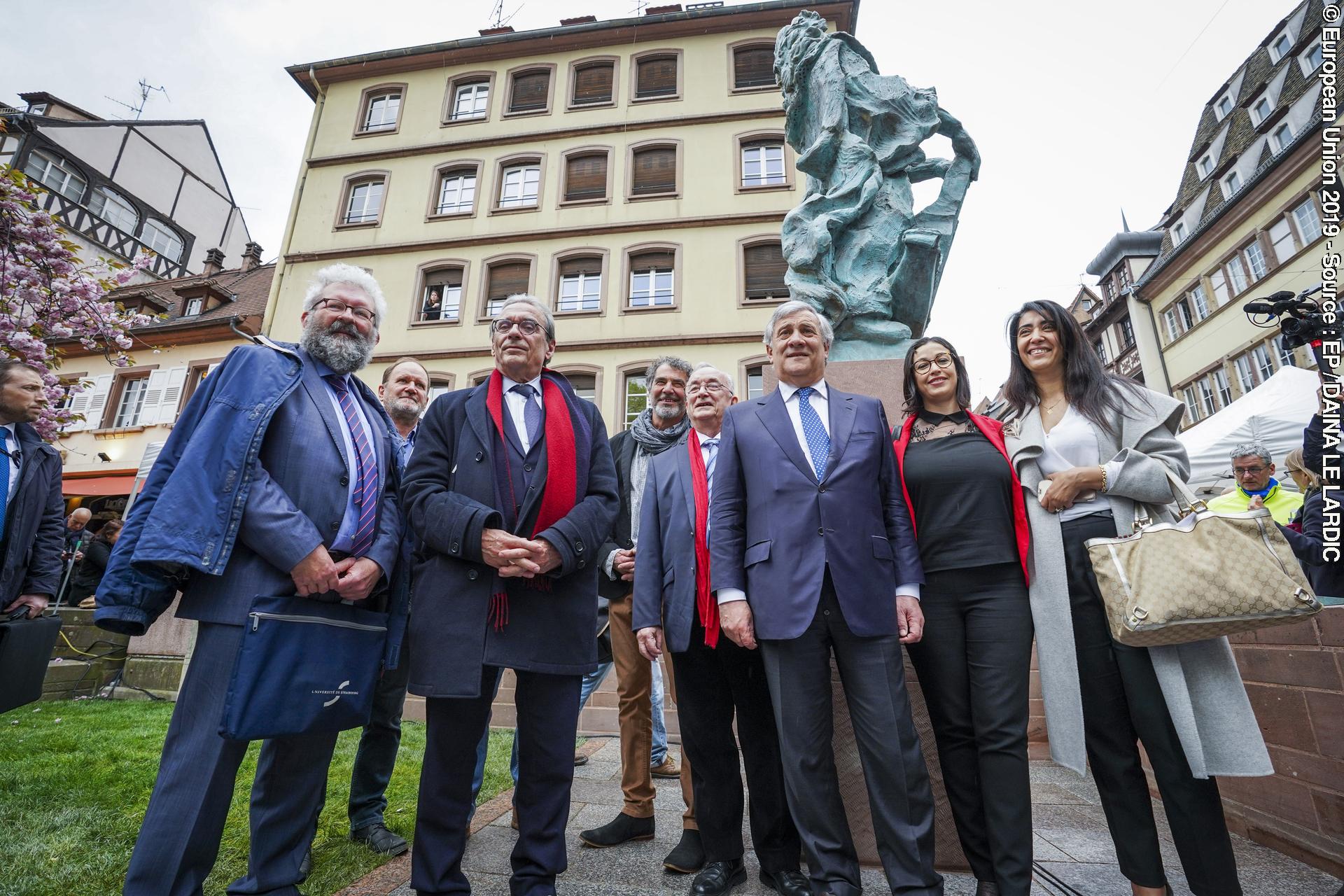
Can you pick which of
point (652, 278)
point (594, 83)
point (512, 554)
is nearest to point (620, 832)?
A: point (512, 554)

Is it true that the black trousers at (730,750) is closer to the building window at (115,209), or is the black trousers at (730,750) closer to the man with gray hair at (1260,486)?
the man with gray hair at (1260,486)

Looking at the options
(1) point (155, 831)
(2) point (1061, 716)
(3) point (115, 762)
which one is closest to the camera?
(1) point (155, 831)

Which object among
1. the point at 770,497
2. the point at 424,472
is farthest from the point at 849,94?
the point at 424,472

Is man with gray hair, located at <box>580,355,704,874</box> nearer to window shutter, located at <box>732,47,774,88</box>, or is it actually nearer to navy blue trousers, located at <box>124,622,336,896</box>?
navy blue trousers, located at <box>124,622,336,896</box>

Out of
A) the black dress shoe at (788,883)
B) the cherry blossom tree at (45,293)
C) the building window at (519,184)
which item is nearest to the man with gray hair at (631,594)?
the black dress shoe at (788,883)

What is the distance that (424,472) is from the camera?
91.0 inches

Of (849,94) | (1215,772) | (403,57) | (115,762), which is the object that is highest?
(403,57)

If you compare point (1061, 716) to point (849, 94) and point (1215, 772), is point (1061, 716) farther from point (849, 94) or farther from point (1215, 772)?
point (849, 94)

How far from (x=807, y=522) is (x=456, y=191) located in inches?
788

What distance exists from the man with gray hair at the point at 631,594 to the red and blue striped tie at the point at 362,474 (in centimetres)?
99

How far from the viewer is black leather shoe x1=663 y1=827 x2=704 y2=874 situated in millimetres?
2496

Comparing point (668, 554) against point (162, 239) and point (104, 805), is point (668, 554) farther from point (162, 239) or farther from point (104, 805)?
point (162, 239)

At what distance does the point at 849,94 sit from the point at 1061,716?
14.9 ft

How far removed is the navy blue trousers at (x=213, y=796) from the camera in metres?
1.72
